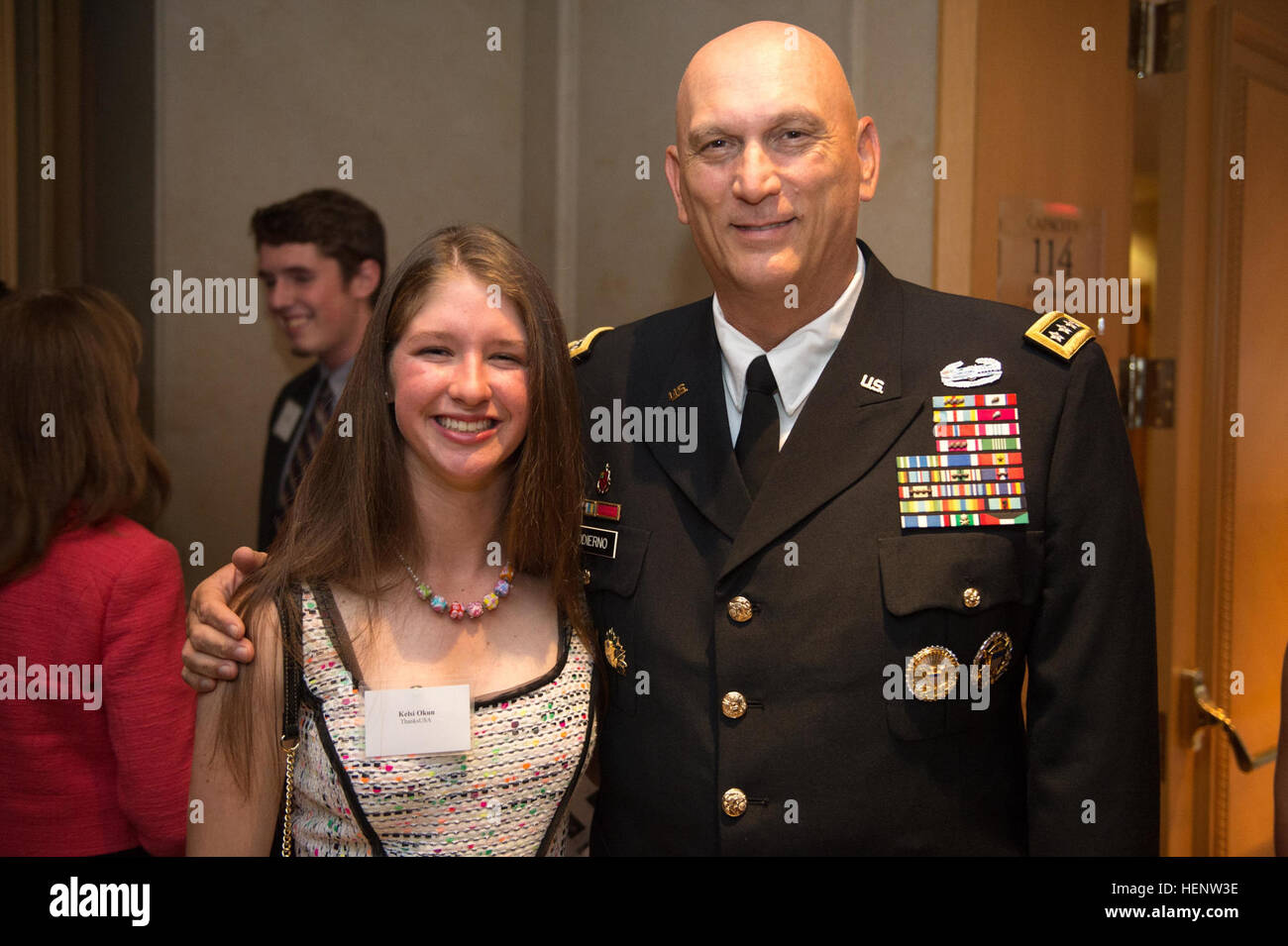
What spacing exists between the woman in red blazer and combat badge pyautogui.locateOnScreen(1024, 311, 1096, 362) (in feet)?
4.95

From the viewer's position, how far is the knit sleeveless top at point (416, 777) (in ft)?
4.78

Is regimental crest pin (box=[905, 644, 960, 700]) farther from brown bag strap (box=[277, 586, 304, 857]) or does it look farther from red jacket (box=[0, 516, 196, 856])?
red jacket (box=[0, 516, 196, 856])

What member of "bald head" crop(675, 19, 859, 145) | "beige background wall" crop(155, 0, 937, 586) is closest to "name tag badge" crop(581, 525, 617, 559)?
"bald head" crop(675, 19, 859, 145)

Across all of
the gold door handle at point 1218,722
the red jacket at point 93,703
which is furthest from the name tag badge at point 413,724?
the gold door handle at point 1218,722

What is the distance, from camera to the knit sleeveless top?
1.46 m

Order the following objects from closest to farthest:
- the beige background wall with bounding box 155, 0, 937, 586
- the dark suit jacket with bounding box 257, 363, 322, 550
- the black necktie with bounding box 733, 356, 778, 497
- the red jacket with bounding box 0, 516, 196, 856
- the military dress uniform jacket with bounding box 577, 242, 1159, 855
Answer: the military dress uniform jacket with bounding box 577, 242, 1159, 855, the black necktie with bounding box 733, 356, 778, 497, the red jacket with bounding box 0, 516, 196, 856, the beige background wall with bounding box 155, 0, 937, 586, the dark suit jacket with bounding box 257, 363, 322, 550

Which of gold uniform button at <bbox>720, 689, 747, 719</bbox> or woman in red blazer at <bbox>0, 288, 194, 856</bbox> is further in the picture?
woman in red blazer at <bbox>0, 288, 194, 856</bbox>

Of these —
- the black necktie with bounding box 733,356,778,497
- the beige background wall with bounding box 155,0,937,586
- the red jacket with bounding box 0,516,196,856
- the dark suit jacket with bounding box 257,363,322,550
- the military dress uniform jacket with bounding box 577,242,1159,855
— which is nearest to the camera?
the military dress uniform jacket with bounding box 577,242,1159,855

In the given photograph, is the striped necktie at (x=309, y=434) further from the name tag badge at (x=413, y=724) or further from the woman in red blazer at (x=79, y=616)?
the name tag badge at (x=413, y=724)

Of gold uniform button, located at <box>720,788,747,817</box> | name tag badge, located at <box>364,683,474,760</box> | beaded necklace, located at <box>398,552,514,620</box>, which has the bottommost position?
gold uniform button, located at <box>720,788,747,817</box>

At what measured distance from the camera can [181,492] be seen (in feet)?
7.93

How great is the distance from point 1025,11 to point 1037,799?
1671mm
